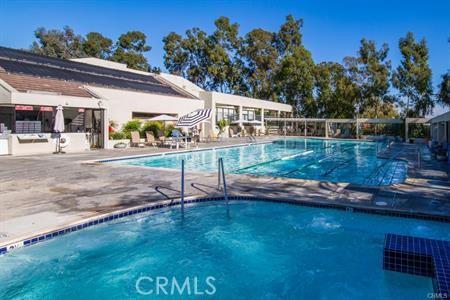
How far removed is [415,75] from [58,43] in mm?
46007

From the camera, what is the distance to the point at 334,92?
1622 inches

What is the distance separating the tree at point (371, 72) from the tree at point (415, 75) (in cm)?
122

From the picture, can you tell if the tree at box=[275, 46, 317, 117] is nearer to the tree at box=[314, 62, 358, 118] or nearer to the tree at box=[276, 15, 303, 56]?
the tree at box=[314, 62, 358, 118]

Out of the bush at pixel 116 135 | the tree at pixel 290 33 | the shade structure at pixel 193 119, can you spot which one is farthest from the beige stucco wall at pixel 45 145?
the tree at pixel 290 33

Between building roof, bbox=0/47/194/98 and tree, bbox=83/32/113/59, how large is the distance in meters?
24.6

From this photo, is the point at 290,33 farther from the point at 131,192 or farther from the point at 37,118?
the point at 131,192

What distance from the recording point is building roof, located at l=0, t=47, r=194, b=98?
19.0 meters

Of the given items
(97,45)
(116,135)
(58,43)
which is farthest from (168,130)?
(58,43)

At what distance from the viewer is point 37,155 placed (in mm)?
15602

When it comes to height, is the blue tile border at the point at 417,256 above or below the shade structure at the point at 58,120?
below

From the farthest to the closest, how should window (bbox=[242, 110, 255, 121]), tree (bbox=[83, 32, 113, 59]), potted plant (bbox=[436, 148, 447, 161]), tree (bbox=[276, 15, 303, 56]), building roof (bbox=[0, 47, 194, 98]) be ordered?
tree (bbox=[83, 32, 113, 59]) → tree (bbox=[276, 15, 303, 56]) → window (bbox=[242, 110, 255, 121]) → building roof (bbox=[0, 47, 194, 98]) → potted plant (bbox=[436, 148, 447, 161])

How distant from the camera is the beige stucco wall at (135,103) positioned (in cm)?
2147

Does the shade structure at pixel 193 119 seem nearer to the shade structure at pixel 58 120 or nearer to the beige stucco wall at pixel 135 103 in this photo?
the beige stucco wall at pixel 135 103

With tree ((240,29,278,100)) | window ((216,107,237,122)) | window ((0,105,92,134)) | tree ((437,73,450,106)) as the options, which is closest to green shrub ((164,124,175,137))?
window ((0,105,92,134))
